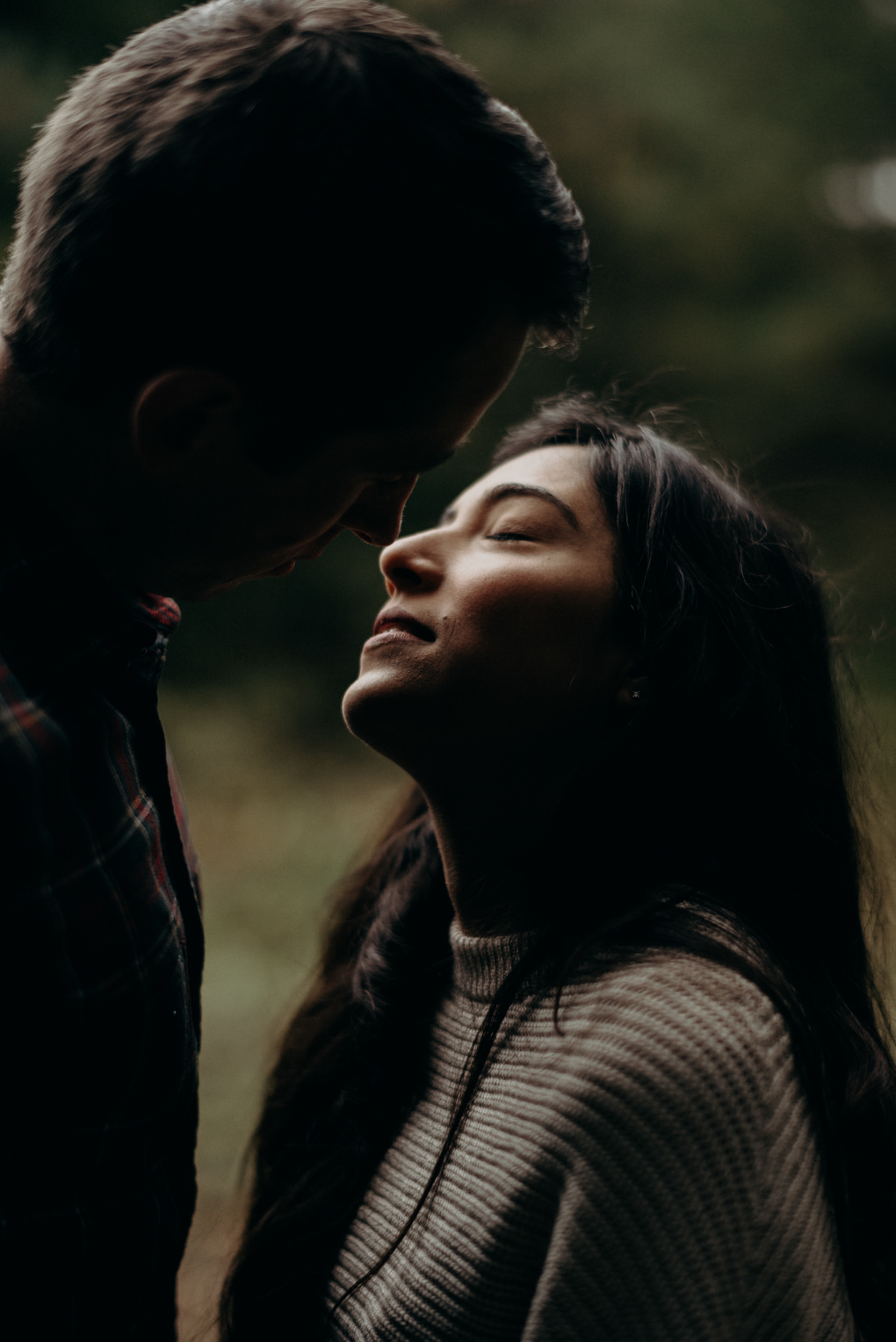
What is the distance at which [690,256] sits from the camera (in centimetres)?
225

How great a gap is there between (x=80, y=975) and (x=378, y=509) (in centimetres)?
45

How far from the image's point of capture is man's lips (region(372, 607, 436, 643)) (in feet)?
3.08

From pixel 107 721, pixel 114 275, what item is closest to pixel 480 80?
pixel 114 275

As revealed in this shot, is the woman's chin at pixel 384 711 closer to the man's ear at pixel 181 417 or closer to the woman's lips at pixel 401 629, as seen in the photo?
the woman's lips at pixel 401 629

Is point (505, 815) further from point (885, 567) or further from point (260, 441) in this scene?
point (885, 567)

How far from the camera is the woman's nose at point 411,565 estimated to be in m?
0.97

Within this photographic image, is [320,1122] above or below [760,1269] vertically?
below

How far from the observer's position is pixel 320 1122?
1066 millimetres

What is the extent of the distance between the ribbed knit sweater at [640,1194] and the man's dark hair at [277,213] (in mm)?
565

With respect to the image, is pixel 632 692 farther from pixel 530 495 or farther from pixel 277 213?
pixel 277 213

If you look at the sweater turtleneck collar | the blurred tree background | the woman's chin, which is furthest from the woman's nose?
the blurred tree background

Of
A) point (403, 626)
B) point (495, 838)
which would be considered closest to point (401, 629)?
point (403, 626)

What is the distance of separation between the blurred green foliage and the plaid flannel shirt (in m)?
1.70

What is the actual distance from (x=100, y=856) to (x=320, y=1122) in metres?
0.55
